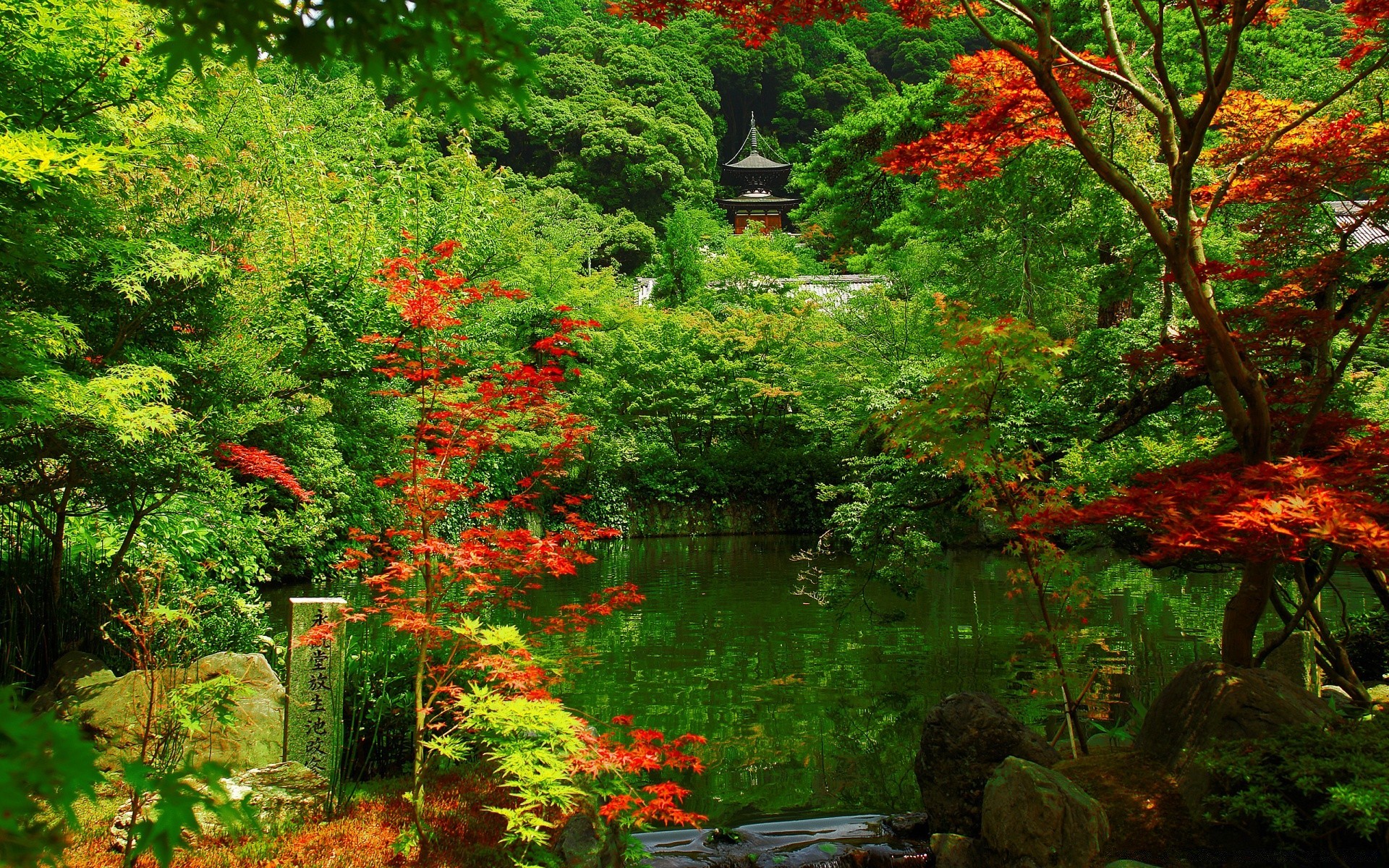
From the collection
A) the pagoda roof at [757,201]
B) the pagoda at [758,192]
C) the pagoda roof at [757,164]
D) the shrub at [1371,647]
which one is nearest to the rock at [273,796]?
the shrub at [1371,647]

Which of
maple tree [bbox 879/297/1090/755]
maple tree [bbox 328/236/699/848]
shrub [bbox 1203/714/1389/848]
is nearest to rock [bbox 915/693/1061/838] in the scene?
maple tree [bbox 879/297/1090/755]

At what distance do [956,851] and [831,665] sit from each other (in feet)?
11.9

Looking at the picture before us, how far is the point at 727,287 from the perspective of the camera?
60.5 feet

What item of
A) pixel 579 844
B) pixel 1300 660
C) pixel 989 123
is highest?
pixel 989 123

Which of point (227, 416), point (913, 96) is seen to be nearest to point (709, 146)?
point (913, 96)

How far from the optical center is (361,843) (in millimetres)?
3336

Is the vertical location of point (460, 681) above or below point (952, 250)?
below

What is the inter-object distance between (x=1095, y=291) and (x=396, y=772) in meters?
9.55

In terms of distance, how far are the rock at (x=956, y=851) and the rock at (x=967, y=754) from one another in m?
0.08

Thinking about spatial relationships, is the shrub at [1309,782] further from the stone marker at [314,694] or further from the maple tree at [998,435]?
the stone marker at [314,694]

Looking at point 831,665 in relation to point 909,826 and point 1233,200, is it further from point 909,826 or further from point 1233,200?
point 1233,200

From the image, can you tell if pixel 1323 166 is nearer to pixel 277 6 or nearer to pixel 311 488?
pixel 277 6

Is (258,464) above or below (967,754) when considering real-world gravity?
above

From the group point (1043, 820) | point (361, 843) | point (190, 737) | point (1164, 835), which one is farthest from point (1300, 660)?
point (190, 737)
